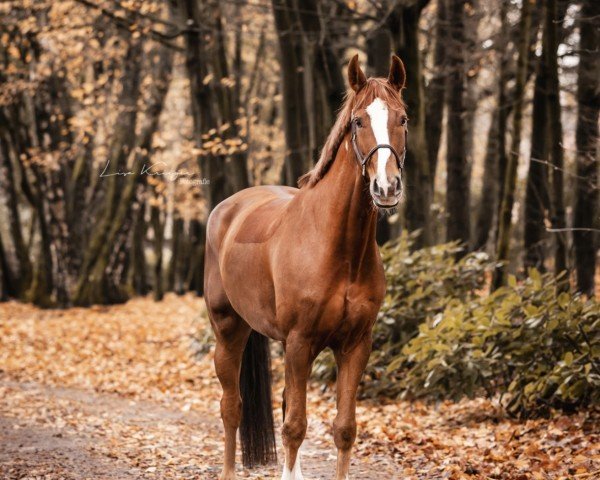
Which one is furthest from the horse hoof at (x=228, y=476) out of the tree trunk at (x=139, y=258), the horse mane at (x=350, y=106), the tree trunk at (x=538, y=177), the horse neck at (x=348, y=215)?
the tree trunk at (x=139, y=258)

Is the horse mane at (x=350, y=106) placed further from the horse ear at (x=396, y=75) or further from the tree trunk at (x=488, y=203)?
the tree trunk at (x=488, y=203)

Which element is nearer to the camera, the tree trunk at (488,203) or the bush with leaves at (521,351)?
the bush with leaves at (521,351)

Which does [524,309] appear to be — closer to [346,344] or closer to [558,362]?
[558,362]

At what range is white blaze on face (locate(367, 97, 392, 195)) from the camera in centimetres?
417

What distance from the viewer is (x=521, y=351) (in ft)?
23.8

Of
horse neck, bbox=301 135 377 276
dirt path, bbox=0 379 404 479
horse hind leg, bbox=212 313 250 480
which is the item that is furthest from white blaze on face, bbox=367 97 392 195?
dirt path, bbox=0 379 404 479

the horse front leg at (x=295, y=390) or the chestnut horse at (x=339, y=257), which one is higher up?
the chestnut horse at (x=339, y=257)

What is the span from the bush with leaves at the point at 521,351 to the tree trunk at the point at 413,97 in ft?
7.86

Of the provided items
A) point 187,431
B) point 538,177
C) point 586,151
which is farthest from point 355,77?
point 586,151

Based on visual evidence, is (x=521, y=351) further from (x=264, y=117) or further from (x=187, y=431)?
(x=264, y=117)

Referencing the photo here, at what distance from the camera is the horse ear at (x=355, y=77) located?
465 cm

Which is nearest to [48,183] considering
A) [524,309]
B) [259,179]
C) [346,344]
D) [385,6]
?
[259,179]

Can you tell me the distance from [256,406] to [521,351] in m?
2.59

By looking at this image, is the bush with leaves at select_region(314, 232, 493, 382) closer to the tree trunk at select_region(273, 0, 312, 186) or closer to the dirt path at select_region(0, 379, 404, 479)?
the dirt path at select_region(0, 379, 404, 479)
